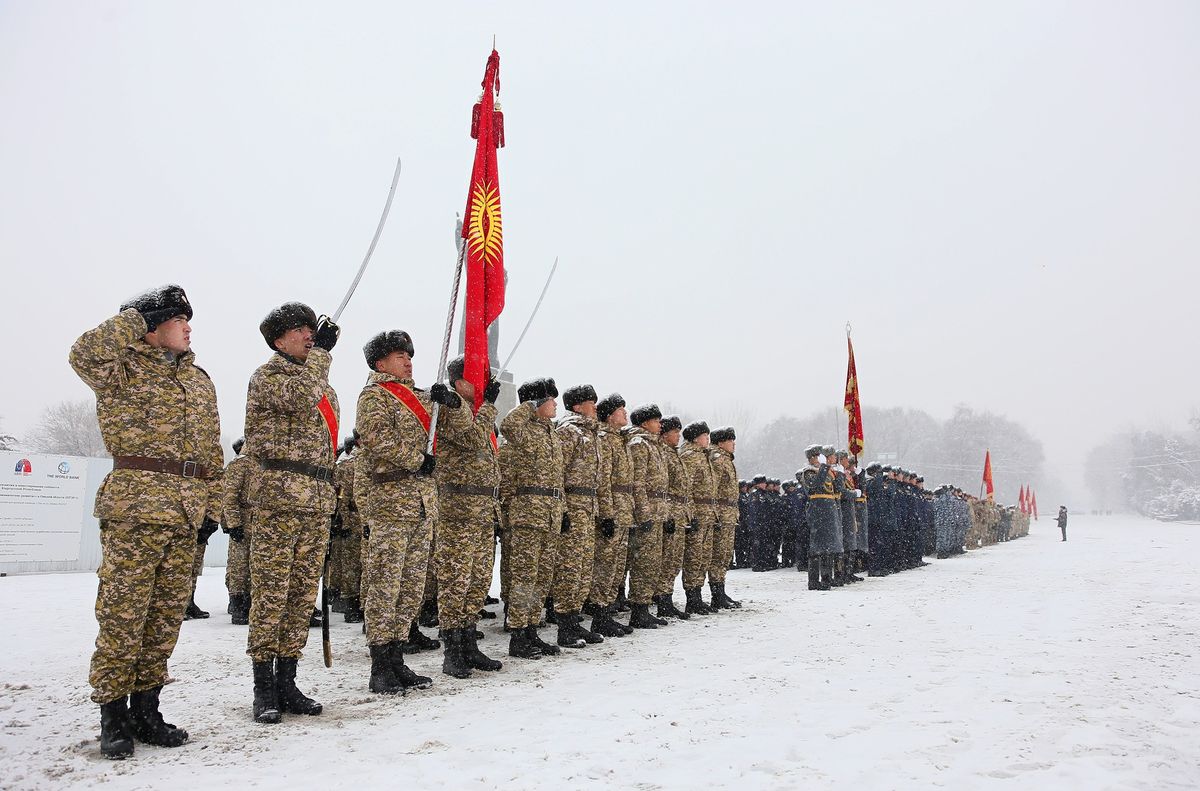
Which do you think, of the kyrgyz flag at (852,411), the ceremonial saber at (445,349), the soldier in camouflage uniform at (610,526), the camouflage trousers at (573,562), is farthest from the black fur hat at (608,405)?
the kyrgyz flag at (852,411)

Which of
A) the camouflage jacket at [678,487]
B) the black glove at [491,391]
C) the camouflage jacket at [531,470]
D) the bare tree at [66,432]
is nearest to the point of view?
the black glove at [491,391]

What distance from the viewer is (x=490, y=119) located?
5.81 metres

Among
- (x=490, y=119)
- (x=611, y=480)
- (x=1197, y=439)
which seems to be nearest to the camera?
(x=490, y=119)

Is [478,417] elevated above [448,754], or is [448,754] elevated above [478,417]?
[478,417]

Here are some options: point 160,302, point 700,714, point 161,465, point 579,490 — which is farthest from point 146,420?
point 579,490

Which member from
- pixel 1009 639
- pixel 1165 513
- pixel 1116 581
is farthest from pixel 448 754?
pixel 1165 513

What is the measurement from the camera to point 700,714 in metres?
3.98

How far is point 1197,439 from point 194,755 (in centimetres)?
10237

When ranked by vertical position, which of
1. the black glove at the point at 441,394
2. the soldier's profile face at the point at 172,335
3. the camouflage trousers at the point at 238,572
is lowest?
the camouflage trousers at the point at 238,572

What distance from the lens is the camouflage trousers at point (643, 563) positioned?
24.5ft

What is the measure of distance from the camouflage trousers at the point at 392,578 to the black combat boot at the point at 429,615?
120 inches

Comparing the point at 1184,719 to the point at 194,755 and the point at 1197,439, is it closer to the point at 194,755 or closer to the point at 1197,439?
the point at 194,755

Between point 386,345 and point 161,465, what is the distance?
1.68m

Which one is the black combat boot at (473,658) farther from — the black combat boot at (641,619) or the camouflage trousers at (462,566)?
the black combat boot at (641,619)
